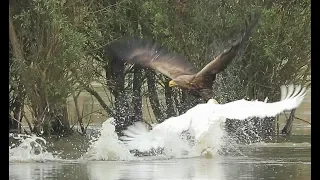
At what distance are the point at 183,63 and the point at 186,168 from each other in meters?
3.55

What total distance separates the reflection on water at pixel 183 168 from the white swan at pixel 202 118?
327 millimetres

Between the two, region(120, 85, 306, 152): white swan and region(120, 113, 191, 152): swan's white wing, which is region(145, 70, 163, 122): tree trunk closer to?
region(120, 85, 306, 152): white swan

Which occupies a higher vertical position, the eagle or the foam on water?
the eagle

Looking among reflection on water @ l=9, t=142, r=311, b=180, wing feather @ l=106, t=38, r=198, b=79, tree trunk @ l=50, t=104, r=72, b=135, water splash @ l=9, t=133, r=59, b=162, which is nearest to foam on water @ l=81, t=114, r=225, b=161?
reflection on water @ l=9, t=142, r=311, b=180

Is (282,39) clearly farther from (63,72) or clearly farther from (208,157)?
(208,157)

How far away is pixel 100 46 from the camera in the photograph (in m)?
19.9

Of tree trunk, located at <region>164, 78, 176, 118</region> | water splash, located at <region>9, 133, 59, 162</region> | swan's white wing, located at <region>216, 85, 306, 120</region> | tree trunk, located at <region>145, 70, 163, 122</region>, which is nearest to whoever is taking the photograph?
swan's white wing, located at <region>216, 85, 306, 120</region>

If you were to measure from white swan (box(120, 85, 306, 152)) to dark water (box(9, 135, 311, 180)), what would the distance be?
327mm

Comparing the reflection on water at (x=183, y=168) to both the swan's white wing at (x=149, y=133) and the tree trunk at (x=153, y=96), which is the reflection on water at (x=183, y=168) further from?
the tree trunk at (x=153, y=96)

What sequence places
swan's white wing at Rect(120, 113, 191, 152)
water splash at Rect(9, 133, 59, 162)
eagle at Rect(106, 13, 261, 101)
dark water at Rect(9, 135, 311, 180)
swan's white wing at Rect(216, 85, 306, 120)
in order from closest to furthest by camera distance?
dark water at Rect(9, 135, 311, 180)
swan's white wing at Rect(216, 85, 306, 120)
swan's white wing at Rect(120, 113, 191, 152)
water splash at Rect(9, 133, 59, 162)
eagle at Rect(106, 13, 261, 101)

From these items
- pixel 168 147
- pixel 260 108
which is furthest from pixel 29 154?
pixel 260 108

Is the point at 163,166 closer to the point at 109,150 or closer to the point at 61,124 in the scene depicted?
the point at 109,150

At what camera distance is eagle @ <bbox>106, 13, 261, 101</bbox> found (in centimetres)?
1463

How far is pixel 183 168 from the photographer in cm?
1309
